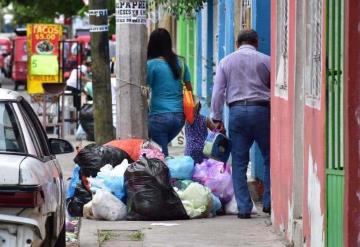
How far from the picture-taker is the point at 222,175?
11656 mm

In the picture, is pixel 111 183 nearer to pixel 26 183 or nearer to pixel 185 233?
pixel 185 233

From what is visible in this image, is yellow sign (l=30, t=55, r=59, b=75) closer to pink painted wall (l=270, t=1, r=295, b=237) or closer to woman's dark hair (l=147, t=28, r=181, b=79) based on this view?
woman's dark hair (l=147, t=28, r=181, b=79)

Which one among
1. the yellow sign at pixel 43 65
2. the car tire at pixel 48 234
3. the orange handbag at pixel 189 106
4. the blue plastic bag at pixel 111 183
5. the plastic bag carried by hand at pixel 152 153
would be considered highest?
the yellow sign at pixel 43 65

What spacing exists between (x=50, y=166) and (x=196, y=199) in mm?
A: 3496

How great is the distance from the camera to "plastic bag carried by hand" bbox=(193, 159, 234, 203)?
1159cm

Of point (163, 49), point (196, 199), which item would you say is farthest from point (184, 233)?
point (163, 49)

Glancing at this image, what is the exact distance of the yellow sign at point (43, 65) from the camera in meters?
27.1

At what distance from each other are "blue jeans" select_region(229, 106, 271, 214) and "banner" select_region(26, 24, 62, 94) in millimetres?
16096

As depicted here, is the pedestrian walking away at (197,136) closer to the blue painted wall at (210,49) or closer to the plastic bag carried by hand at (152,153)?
the plastic bag carried by hand at (152,153)

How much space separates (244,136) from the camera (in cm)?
1086

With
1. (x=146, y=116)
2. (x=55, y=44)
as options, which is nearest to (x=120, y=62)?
(x=146, y=116)

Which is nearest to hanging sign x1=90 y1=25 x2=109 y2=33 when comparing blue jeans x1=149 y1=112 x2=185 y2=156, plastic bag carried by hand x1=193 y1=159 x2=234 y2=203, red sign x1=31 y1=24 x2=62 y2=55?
blue jeans x1=149 y1=112 x2=185 y2=156

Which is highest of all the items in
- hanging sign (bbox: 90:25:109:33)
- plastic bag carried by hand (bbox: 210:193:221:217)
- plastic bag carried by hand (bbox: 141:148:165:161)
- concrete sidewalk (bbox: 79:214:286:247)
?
hanging sign (bbox: 90:25:109:33)

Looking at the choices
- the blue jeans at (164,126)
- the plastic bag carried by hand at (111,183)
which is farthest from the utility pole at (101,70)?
the plastic bag carried by hand at (111,183)
